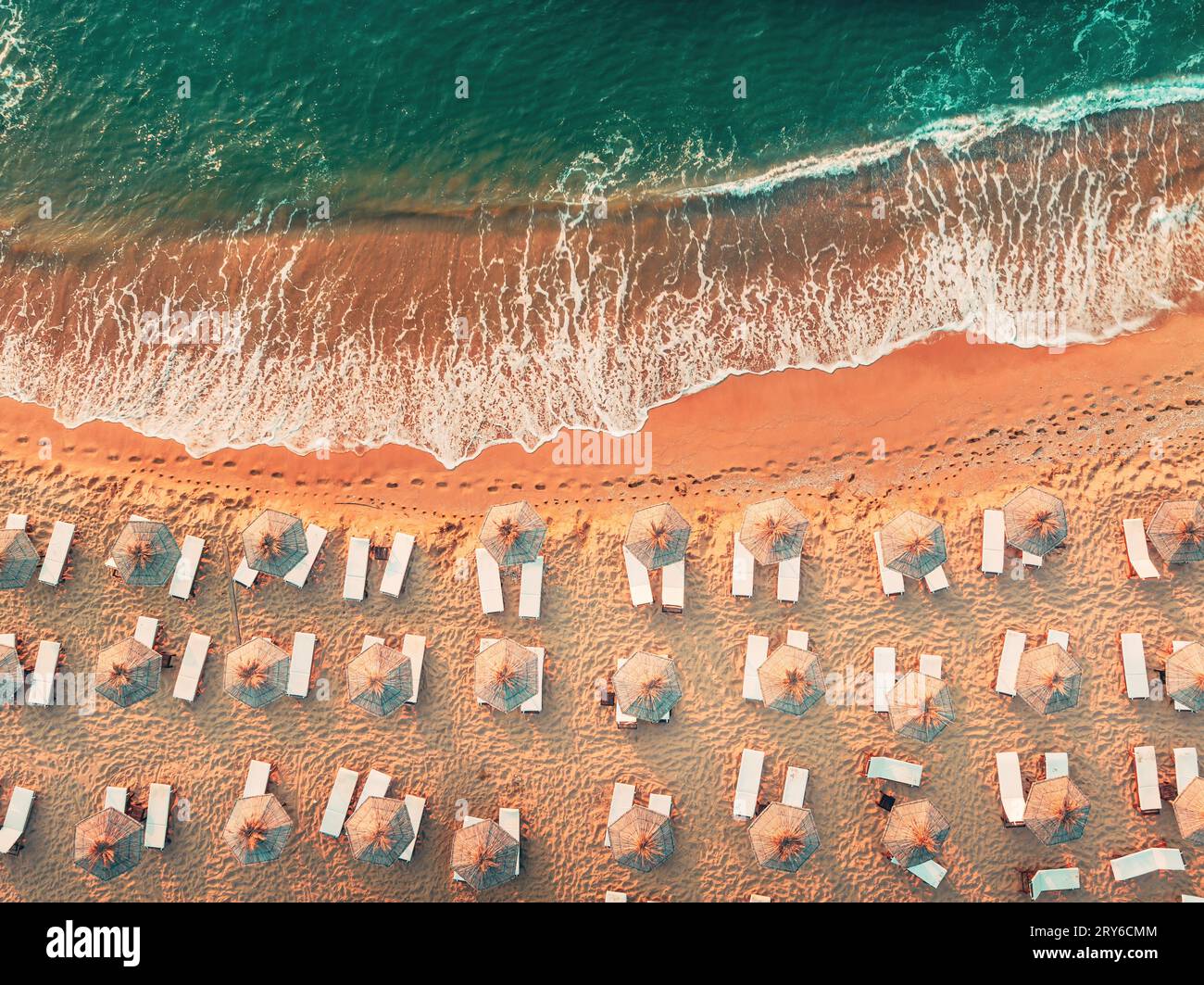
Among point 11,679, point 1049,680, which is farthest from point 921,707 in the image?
point 11,679

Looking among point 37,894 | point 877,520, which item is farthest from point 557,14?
point 37,894

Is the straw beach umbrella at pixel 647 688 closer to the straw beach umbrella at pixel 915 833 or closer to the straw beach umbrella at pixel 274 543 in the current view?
the straw beach umbrella at pixel 915 833

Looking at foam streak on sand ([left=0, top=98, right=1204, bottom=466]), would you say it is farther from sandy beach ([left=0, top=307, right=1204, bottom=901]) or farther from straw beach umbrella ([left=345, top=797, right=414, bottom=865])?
straw beach umbrella ([left=345, top=797, right=414, bottom=865])

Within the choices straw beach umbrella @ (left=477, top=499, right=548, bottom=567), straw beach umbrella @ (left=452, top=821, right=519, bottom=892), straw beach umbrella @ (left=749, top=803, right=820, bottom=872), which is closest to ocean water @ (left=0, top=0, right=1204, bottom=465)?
straw beach umbrella @ (left=477, top=499, right=548, bottom=567)

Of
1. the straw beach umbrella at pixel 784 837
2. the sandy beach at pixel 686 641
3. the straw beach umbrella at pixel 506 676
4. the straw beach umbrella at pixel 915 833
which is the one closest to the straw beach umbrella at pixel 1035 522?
the sandy beach at pixel 686 641

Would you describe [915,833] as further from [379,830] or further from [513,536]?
[379,830]
